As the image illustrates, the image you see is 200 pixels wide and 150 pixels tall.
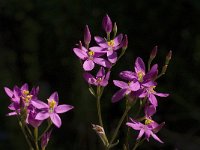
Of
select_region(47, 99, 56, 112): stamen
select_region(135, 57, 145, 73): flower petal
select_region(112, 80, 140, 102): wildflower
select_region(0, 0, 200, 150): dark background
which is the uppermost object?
select_region(135, 57, 145, 73): flower petal

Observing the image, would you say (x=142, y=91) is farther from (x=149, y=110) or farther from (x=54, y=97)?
(x=54, y=97)

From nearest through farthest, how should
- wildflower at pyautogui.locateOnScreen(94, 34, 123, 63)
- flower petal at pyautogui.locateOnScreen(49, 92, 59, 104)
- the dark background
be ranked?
1. wildflower at pyautogui.locateOnScreen(94, 34, 123, 63)
2. flower petal at pyautogui.locateOnScreen(49, 92, 59, 104)
3. the dark background

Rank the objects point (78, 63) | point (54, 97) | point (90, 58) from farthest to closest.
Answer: point (78, 63), point (54, 97), point (90, 58)

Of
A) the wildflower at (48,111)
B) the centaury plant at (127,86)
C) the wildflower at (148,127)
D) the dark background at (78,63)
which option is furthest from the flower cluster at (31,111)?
the dark background at (78,63)

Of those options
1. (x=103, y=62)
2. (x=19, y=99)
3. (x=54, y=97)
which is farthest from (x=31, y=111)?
(x=103, y=62)

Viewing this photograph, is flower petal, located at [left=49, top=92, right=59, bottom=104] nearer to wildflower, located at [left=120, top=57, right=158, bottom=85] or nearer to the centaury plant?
the centaury plant

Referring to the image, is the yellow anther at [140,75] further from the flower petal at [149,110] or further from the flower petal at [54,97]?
the flower petal at [54,97]

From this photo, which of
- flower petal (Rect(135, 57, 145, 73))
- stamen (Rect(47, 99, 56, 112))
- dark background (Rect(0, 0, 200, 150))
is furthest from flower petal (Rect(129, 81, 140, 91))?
dark background (Rect(0, 0, 200, 150))

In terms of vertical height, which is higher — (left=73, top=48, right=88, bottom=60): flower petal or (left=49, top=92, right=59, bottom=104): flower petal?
(left=73, top=48, right=88, bottom=60): flower petal

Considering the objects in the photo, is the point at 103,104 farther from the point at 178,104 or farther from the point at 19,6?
the point at 19,6

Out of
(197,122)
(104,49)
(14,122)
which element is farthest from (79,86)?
(104,49)
